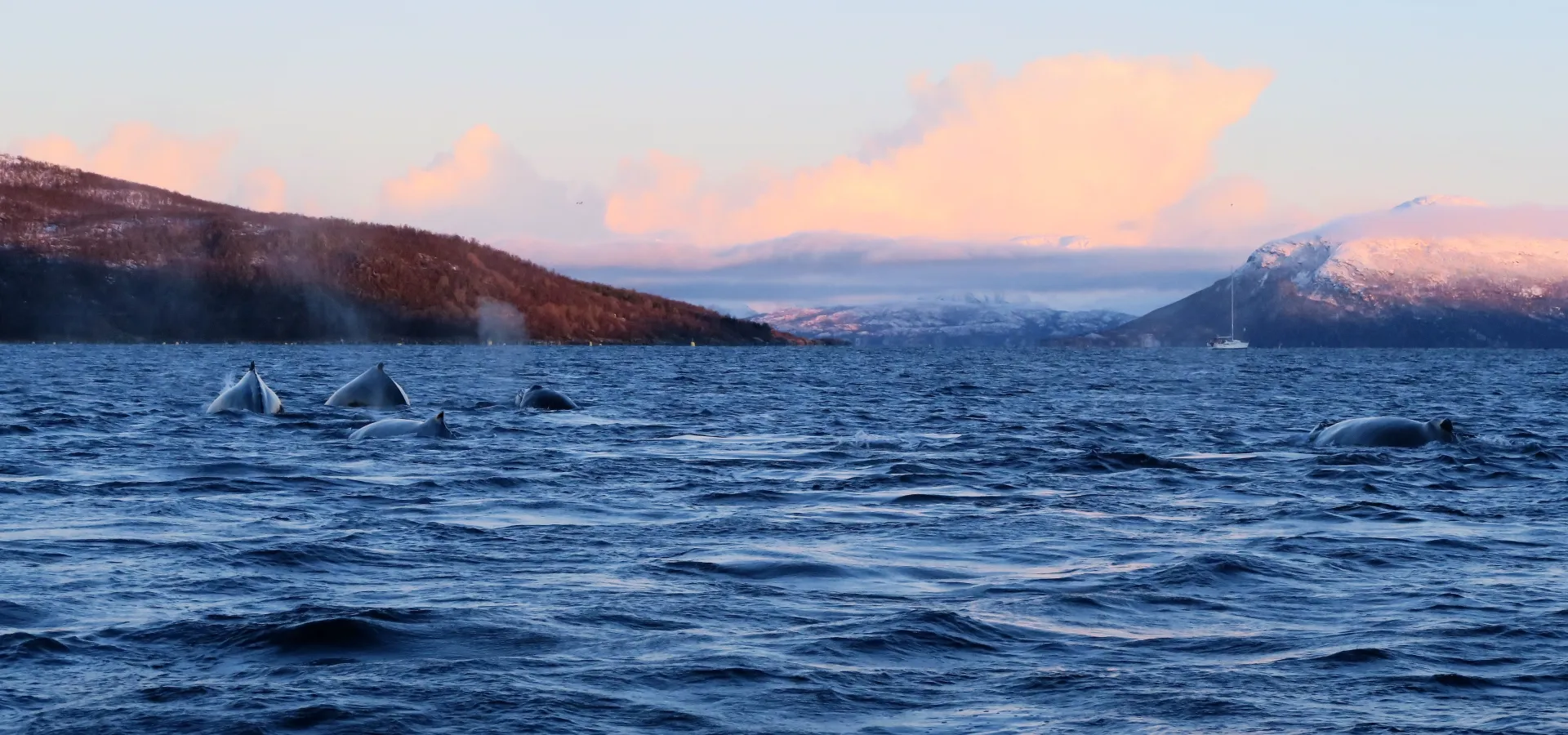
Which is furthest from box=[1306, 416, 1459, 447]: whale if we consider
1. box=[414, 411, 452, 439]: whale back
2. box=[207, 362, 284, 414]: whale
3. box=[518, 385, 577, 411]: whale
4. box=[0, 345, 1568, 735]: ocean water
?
box=[207, 362, 284, 414]: whale

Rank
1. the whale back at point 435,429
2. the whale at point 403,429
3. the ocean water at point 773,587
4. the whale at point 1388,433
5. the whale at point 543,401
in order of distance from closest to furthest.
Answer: the ocean water at point 773,587 → the whale at point 1388,433 → the whale at point 403,429 → the whale back at point 435,429 → the whale at point 543,401

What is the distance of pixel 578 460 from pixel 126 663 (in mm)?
16655

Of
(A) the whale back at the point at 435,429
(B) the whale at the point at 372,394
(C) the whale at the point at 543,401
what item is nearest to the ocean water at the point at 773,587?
(A) the whale back at the point at 435,429

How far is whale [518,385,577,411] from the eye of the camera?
4384 centimetres

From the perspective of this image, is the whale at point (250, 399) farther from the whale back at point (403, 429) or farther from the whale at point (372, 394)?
the whale back at point (403, 429)

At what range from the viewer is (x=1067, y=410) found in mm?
48219

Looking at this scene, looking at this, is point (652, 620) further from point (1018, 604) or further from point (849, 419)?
point (849, 419)

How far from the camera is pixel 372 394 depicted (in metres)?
42.8

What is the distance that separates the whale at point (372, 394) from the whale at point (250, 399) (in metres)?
2.56

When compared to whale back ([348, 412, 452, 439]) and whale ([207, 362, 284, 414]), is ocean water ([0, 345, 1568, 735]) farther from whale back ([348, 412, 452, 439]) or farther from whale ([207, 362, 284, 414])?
whale ([207, 362, 284, 414])

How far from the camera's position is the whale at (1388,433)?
Result: 2988 cm

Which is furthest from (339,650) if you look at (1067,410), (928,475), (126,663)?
(1067,410)

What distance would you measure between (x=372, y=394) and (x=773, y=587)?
101ft

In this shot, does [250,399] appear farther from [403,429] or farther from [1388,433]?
[1388,433]
